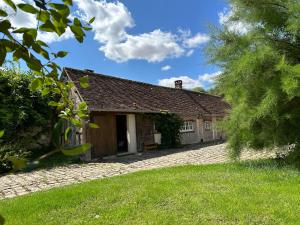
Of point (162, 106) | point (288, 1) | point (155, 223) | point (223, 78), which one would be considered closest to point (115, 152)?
point (162, 106)

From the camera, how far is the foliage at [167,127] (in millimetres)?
19844

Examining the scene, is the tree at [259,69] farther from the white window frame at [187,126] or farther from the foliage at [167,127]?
the white window frame at [187,126]

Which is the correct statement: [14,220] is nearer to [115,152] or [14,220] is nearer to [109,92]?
[115,152]

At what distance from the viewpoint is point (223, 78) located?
31.9ft

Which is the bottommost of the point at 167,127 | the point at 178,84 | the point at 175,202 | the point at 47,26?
the point at 175,202

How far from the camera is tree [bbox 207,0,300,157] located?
27.8 feet

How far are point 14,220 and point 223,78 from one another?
6751 mm

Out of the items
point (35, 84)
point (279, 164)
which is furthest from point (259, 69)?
point (35, 84)

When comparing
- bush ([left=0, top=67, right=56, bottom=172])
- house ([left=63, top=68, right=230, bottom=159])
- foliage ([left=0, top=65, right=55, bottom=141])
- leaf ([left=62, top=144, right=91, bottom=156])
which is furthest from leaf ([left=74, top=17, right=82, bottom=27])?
foliage ([left=0, top=65, right=55, bottom=141])

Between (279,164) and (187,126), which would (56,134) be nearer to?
(279,164)

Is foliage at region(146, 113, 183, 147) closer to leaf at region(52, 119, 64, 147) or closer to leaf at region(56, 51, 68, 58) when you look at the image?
leaf at region(56, 51, 68, 58)

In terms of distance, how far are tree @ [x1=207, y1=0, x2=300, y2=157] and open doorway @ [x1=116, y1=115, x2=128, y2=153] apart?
32.7 ft

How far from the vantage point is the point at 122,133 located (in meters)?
20.0

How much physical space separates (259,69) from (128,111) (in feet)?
31.5
